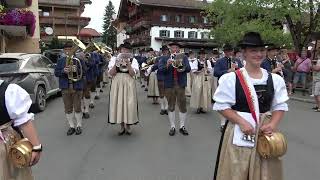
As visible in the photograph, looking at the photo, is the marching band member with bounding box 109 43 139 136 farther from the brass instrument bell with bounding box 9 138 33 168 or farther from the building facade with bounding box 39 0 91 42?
the building facade with bounding box 39 0 91 42

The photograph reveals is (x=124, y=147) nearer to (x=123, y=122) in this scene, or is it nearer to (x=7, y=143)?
(x=123, y=122)

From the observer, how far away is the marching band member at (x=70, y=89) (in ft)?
28.9

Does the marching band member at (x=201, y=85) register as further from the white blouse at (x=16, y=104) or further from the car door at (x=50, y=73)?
the white blouse at (x=16, y=104)

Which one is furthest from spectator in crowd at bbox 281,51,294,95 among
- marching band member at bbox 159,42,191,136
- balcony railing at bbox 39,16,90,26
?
balcony railing at bbox 39,16,90,26

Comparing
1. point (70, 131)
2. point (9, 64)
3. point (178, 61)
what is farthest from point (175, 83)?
point (9, 64)

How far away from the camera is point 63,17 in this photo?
61.4m

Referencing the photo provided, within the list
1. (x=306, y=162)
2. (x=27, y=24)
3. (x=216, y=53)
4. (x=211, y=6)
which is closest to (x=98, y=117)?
(x=216, y=53)

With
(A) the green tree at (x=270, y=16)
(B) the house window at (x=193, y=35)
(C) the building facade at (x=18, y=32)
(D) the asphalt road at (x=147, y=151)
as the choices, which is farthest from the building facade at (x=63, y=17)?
(D) the asphalt road at (x=147, y=151)

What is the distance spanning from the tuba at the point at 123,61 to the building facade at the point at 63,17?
164ft

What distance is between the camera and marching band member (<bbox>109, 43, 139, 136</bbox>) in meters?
8.51

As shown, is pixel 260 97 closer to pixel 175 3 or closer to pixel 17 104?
pixel 17 104

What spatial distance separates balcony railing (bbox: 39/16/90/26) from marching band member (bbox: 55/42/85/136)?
51896mm

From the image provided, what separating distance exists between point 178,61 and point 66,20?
53349mm

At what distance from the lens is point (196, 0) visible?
65.6 meters
